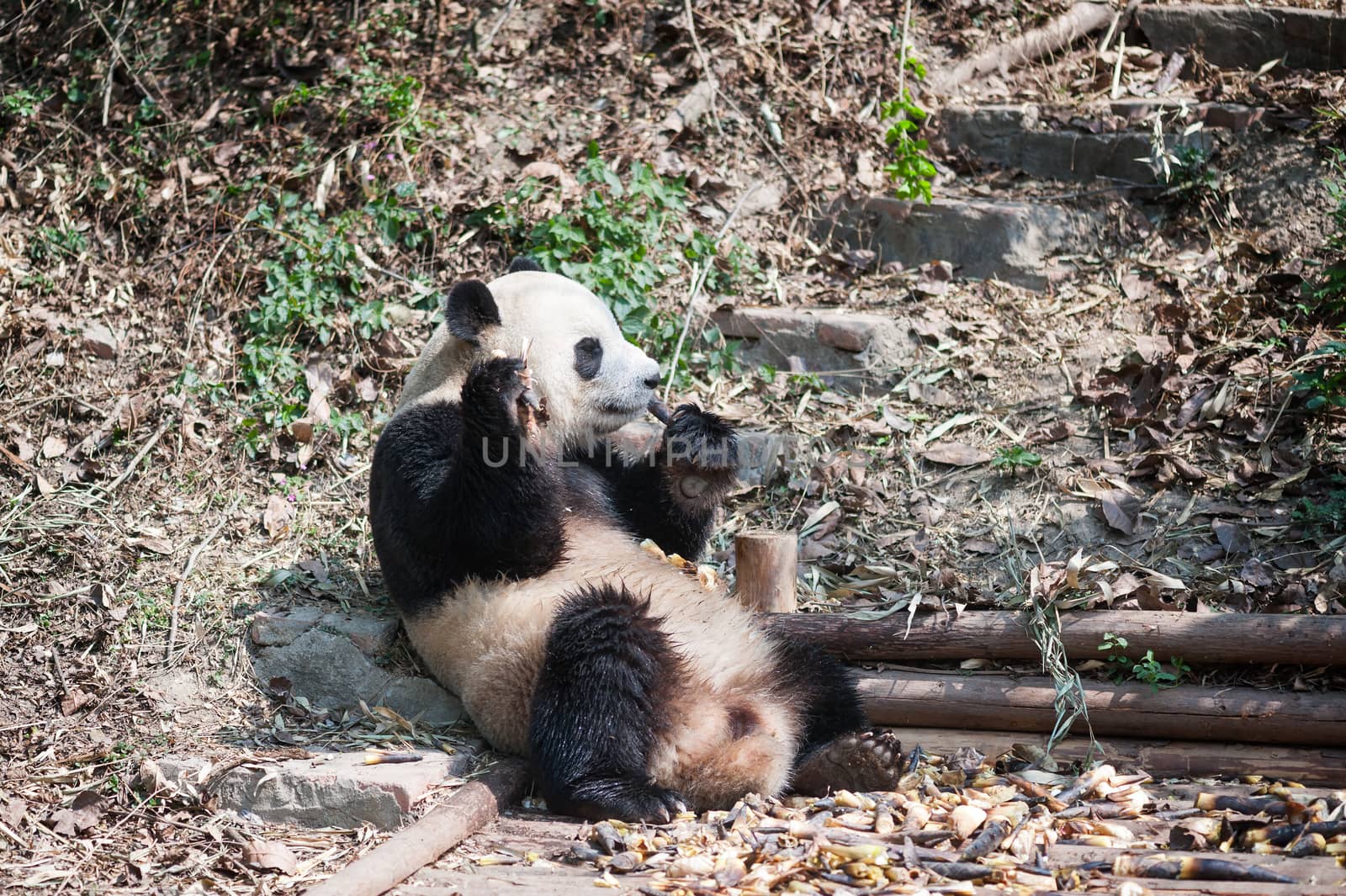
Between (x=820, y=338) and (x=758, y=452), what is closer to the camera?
(x=758, y=452)

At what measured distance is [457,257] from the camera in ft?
21.8

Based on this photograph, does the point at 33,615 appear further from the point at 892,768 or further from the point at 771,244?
the point at 771,244

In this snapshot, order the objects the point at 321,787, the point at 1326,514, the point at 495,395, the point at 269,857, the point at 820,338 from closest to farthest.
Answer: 1. the point at 269,857
2. the point at 321,787
3. the point at 495,395
4. the point at 1326,514
5. the point at 820,338

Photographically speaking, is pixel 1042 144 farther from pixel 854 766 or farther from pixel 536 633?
pixel 536 633

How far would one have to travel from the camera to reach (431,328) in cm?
643

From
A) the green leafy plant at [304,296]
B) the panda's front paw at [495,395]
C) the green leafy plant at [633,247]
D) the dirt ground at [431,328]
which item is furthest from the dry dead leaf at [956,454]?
the green leafy plant at [304,296]

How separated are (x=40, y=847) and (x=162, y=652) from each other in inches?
45.0

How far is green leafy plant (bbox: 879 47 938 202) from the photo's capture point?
6918 mm

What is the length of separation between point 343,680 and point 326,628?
0.27 metres

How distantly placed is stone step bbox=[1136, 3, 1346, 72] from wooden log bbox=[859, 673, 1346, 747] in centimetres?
501

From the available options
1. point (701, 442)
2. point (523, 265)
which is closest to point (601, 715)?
point (701, 442)

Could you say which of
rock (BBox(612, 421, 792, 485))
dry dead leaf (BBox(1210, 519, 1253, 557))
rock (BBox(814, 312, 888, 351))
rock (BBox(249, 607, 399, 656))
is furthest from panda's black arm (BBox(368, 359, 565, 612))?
dry dead leaf (BBox(1210, 519, 1253, 557))

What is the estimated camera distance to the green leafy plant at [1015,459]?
5316mm

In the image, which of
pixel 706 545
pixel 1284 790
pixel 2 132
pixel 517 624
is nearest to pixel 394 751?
pixel 517 624
